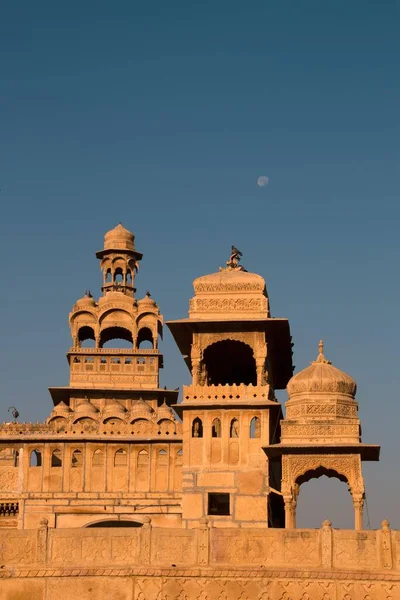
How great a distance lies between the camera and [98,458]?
144ft

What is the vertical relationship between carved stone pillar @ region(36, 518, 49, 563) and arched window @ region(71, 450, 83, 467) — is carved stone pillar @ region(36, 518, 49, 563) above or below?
below

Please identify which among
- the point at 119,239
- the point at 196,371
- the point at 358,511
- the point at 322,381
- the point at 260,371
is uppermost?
the point at 119,239

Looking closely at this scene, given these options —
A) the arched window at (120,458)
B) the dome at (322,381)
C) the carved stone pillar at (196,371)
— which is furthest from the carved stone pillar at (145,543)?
the arched window at (120,458)

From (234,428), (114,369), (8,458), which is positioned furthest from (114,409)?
(234,428)

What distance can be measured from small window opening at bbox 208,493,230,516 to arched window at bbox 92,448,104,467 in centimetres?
517

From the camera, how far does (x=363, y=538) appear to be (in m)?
32.3

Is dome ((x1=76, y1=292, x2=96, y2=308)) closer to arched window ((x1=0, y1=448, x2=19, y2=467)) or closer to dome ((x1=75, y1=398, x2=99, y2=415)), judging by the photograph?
dome ((x1=75, y1=398, x2=99, y2=415))

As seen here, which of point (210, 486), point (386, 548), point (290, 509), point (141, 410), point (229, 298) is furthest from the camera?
point (141, 410)

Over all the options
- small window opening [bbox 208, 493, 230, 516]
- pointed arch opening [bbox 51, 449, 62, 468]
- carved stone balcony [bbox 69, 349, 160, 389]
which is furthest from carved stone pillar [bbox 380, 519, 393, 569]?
carved stone balcony [bbox 69, 349, 160, 389]

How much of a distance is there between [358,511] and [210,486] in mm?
5517

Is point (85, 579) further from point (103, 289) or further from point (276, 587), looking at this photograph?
point (103, 289)

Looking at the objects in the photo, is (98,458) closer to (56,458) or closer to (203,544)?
(56,458)

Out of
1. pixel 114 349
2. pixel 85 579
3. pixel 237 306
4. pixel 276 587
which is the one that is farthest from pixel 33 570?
pixel 114 349

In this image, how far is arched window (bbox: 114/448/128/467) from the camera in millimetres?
43656
